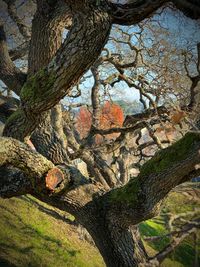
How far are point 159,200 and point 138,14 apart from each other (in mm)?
2614

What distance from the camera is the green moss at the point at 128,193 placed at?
5113 mm

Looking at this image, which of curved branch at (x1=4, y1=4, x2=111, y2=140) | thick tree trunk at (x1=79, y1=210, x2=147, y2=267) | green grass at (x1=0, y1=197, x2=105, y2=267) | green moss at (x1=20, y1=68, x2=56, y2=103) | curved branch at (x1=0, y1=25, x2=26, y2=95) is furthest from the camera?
green grass at (x1=0, y1=197, x2=105, y2=267)

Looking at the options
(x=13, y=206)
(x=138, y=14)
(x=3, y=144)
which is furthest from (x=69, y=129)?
(x=138, y=14)

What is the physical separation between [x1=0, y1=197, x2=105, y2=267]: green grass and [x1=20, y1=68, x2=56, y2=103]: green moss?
5.07 m

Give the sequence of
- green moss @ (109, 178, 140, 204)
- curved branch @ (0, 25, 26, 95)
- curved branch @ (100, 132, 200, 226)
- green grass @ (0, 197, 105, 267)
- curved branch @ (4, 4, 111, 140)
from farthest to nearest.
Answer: green grass @ (0, 197, 105, 267) → curved branch @ (0, 25, 26, 95) → green moss @ (109, 178, 140, 204) → curved branch @ (100, 132, 200, 226) → curved branch @ (4, 4, 111, 140)

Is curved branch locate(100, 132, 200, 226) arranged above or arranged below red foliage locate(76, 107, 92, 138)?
below

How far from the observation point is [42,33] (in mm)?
5660

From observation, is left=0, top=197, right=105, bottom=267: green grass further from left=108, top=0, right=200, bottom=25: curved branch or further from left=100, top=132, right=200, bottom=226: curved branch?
left=108, top=0, right=200, bottom=25: curved branch

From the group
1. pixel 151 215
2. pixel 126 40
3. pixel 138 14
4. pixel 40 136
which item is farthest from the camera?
pixel 126 40

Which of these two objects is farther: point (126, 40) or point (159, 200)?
point (126, 40)

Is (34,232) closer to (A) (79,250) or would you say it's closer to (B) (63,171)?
(A) (79,250)

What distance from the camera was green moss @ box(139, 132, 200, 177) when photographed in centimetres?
459

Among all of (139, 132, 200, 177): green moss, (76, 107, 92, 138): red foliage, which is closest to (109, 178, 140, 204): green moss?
(139, 132, 200, 177): green moss

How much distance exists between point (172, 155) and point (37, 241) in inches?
264
